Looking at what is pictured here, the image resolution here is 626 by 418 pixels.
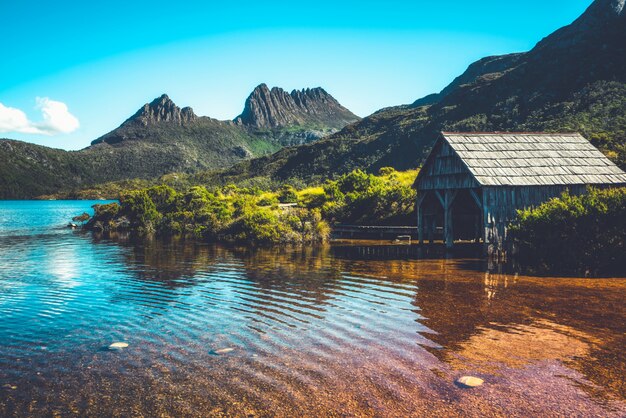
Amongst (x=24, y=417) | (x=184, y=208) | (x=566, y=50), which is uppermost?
(x=566, y=50)

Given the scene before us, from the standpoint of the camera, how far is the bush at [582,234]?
17547 millimetres

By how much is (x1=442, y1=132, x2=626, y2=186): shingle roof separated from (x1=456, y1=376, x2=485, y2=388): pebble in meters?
15.4

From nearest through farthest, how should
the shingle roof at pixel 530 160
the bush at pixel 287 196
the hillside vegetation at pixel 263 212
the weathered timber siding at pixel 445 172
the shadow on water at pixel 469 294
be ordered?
the shadow on water at pixel 469 294
the shingle roof at pixel 530 160
the weathered timber siding at pixel 445 172
the hillside vegetation at pixel 263 212
the bush at pixel 287 196

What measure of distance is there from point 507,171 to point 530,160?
185cm

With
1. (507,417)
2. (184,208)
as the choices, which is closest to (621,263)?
(507,417)

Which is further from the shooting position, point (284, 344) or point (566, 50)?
point (566, 50)

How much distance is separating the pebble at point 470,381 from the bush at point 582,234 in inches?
486

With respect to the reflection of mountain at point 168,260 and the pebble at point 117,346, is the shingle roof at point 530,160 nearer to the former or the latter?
the reflection of mountain at point 168,260

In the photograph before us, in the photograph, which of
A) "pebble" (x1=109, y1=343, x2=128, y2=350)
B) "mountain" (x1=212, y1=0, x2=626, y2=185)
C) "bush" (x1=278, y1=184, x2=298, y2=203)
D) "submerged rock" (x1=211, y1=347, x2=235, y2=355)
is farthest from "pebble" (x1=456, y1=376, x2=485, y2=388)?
"bush" (x1=278, y1=184, x2=298, y2=203)

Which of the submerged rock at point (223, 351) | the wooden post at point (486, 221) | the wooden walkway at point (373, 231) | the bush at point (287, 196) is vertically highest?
the bush at point (287, 196)

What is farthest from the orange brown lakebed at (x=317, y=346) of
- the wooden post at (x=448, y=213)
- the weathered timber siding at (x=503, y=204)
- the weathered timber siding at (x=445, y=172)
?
the wooden post at (x=448, y=213)

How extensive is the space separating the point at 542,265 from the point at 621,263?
8.92 ft

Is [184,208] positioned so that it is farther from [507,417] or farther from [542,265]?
[507,417]

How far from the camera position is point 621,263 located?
1772 cm
